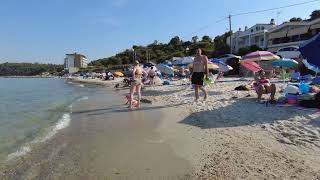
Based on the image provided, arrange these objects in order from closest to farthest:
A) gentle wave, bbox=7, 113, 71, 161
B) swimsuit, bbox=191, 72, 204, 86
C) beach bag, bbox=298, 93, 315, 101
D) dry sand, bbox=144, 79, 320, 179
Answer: dry sand, bbox=144, 79, 320, 179 < gentle wave, bbox=7, 113, 71, 161 < beach bag, bbox=298, 93, 315, 101 < swimsuit, bbox=191, 72, 204, 86

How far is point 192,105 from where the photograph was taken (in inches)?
467

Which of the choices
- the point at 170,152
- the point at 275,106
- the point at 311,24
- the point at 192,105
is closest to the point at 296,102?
the point at 275,106

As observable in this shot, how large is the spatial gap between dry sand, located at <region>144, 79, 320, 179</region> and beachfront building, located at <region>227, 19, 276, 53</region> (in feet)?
194

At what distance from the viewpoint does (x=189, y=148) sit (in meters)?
6.46

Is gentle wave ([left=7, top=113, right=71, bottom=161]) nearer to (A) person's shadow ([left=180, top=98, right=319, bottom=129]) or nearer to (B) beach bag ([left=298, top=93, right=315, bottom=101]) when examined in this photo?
(A) person's shadow ([left=180, top=98, right=319, bottom=129])

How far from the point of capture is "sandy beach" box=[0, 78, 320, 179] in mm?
5113

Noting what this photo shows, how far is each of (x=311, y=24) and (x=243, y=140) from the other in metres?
48.5

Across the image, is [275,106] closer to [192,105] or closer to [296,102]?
[296,102]

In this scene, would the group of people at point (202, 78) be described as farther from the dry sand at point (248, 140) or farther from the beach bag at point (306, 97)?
the beach bag at point (306, 97)

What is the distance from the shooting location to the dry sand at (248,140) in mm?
4969

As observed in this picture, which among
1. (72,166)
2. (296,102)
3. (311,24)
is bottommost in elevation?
(72,166)

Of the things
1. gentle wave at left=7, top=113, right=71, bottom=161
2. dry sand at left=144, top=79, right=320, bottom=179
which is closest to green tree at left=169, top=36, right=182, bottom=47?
gentle wave at left=7, top=113, right=71, bottom=161

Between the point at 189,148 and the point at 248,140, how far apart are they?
3.49 feet

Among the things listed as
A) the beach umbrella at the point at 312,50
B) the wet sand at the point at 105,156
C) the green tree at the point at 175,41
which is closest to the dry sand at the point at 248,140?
the wet sand at the point at 105,156
